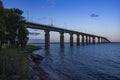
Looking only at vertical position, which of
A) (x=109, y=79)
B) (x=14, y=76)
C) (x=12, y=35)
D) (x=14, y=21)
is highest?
(x=14, y=21)

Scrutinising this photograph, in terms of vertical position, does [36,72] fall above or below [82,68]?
above

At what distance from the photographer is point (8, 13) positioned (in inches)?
2021

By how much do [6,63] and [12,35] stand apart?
3523 centimetres

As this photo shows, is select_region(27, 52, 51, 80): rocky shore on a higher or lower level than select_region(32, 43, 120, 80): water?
higher

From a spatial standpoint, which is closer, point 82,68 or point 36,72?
point 36,72

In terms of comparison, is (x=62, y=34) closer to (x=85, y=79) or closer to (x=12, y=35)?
(x=12, y=35)

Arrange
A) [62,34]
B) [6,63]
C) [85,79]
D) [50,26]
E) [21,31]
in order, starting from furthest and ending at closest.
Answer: [62,34] → [50,26] → [21,31] → [85,79] → [6,63]

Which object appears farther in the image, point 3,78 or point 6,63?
point 6,63

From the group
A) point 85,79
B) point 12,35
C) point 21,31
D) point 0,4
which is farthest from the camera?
point 21,31

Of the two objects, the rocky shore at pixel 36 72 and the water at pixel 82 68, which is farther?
the water at pixel 82 68

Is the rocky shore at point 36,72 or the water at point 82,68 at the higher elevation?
the rocky shore at point 36,72

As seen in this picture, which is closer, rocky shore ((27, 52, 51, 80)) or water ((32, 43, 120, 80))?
rocky shore ((27, 52, 51, 80))

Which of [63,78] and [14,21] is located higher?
[14,21]

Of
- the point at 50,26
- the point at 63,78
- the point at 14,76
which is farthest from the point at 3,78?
the point at 50,26
